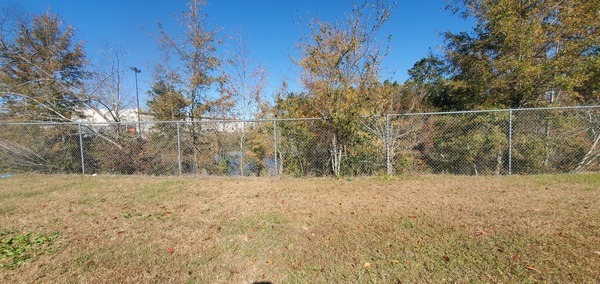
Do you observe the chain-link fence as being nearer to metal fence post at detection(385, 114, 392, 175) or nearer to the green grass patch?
metal fence post at detection(385, 114, 392, 175)

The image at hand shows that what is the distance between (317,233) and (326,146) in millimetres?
3743

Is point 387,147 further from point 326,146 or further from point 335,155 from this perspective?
point 326,146

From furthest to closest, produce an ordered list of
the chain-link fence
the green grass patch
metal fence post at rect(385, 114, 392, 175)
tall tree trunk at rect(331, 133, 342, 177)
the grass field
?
tall tree trunk at rect(331, 133, 342, 177) → metal fence post at rect(385, 114, 392, 175) → the chain-link fence → the green grass patch → the grass field

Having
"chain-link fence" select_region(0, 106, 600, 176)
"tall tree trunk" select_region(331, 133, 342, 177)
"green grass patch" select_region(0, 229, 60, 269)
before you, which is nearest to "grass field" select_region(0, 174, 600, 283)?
"green grass patch" select_region(0, 229, 60, 269)

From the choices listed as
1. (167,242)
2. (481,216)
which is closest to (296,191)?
(167,242)

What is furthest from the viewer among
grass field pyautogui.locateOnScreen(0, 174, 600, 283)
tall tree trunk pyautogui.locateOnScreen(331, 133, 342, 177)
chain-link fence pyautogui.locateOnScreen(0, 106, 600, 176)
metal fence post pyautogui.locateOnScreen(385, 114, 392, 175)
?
tall tree trunk pyautogui.locateOnScreen(331, 133, 342, 177)

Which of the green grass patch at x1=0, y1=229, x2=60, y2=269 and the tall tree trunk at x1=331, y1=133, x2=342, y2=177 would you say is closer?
the green grass patch at x1=0, y1=229, x2=60, y2=269

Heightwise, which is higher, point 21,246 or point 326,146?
point 326,146

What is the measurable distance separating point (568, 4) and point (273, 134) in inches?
328

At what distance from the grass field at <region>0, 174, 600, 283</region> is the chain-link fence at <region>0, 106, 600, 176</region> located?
0.94 metres

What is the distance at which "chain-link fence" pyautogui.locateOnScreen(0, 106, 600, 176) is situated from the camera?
5.95 metres

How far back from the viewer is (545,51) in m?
6.79

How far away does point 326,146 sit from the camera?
671 cm

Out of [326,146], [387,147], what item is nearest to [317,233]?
[326,146]
